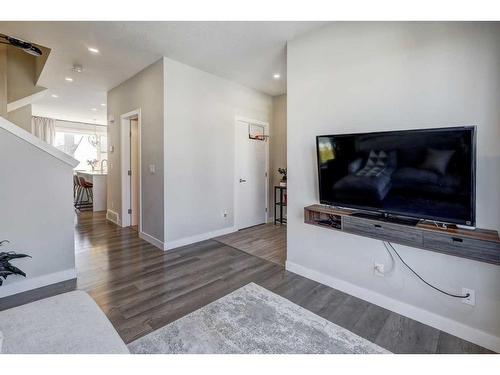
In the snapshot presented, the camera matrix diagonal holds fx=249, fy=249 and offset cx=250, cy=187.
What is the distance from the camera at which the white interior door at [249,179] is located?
183 inches

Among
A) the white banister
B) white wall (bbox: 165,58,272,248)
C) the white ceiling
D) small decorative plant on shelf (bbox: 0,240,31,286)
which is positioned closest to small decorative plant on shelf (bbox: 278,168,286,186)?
white wall (bbox: 165,58,272,248)

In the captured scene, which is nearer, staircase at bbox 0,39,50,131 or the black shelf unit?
staircase at bbox 0,39,50,131

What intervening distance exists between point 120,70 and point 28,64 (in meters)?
2.55

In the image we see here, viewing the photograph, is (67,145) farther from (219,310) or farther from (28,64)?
(219,310)

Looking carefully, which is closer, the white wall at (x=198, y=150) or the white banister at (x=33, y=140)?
the white banister at (x=33, y=140)

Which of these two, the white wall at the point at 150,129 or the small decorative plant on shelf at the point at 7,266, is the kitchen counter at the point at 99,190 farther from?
the small decorative plant on shelf at the point at 7,266

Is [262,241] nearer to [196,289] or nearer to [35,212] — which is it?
[196,289]

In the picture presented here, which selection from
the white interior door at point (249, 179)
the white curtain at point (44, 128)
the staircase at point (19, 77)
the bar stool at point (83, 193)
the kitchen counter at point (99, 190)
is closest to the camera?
the white interior door at point (249, 179)

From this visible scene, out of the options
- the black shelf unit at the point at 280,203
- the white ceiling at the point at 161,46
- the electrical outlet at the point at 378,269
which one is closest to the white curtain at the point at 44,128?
the white ceiling at the point at 161,46

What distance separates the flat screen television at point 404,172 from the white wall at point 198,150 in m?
2.11

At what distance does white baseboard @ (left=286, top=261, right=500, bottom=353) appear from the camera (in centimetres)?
174

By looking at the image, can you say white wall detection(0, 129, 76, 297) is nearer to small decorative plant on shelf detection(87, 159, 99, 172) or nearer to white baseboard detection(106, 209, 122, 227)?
white baseboard detection(106, 209, 122, 227)

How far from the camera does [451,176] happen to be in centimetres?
168

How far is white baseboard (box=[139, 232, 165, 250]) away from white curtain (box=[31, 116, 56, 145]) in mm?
6376
